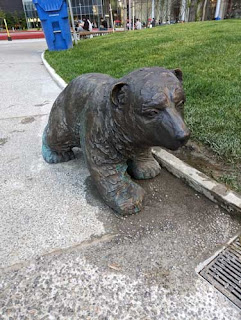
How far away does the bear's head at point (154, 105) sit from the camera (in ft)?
5.15

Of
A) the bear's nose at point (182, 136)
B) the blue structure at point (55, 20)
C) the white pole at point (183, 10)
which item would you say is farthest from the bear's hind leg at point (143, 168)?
the white pole at point (183, 10)

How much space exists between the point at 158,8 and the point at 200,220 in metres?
44.5

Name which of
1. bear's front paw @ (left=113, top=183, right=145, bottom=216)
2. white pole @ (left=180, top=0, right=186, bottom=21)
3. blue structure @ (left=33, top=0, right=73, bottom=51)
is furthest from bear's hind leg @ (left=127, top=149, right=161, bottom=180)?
white pole @ (left=180, top=0, right=186, bottom=21)

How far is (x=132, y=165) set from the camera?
268cm

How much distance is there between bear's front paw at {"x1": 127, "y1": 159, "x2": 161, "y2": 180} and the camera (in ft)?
8.66

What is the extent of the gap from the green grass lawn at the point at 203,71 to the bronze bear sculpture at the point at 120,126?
1001mm

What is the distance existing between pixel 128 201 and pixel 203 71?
4.41m

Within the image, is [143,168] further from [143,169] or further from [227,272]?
[227,272]

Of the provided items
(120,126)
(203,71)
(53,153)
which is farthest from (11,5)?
(120,126)

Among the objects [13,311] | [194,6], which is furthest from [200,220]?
[194,6]

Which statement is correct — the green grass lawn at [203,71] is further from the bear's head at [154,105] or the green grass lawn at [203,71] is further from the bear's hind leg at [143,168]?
the bear's head at [154,105]

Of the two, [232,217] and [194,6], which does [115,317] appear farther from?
[194,6]

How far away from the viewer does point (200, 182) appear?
2.46m

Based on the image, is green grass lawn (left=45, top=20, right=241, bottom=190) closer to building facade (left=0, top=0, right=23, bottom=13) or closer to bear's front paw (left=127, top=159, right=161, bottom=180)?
bear's front paw (left=127, top=159, right=161, bottom=180)
